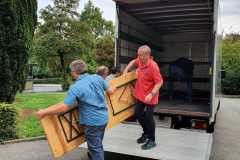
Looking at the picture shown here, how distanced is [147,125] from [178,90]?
17.0 ft

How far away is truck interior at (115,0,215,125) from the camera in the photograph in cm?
664

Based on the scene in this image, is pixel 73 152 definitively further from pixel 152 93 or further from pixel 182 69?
pixel 182 69

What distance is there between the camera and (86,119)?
412cm

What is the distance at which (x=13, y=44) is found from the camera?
8.83m

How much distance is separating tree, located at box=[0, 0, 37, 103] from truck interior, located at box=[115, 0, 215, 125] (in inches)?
133

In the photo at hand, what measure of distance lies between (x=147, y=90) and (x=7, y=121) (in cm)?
335

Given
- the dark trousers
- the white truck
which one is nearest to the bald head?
the dark trousers

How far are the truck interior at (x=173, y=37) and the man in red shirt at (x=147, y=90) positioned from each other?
101 centimetres

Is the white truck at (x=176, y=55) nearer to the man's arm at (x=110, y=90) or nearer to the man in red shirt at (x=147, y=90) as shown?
the man in red shirt at (x=147, y=90)

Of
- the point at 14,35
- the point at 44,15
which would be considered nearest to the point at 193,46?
the point at 14,35

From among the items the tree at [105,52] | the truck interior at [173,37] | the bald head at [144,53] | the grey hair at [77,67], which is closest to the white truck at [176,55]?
the truck interior at [173,37]

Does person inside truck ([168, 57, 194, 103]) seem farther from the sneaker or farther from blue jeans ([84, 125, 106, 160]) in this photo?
blue jeans ([84, 125, 106, 160])

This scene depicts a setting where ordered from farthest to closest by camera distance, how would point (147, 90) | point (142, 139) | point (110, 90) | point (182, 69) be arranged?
point (182, 69) → point (142, 139) → point (147, 90) → point (110, 90)

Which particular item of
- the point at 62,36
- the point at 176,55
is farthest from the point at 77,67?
the point at 62,36
